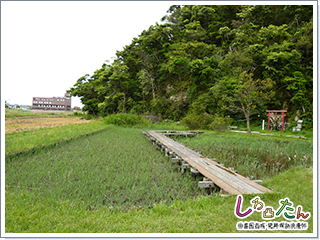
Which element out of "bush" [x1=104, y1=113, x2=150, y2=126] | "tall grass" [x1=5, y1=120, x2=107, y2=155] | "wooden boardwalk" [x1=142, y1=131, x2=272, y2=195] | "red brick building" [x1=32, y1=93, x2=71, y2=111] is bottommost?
"wooden boardwalk" [x1=142, y1=131, x2=272, y2=195]

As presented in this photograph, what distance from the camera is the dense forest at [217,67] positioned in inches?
482

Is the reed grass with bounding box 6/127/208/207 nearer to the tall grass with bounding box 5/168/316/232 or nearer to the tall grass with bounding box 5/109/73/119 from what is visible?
the tall grass with bounding box 5/168/316/232

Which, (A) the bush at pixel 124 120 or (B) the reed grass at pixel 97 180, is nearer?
(B) the reed grass at pixel 97 180

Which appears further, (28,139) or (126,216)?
(28,139)

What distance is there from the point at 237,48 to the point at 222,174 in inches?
603

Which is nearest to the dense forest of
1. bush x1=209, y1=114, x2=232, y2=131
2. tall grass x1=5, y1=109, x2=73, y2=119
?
bush x1=209, y1=114, x2=232, y2=131

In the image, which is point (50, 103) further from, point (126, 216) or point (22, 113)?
point (126, 216)

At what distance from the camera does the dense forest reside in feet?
40.1

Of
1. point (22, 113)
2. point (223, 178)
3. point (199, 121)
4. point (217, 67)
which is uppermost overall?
point (217, 67)

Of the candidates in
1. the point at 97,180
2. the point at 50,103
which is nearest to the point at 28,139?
Result: the point at 50,103

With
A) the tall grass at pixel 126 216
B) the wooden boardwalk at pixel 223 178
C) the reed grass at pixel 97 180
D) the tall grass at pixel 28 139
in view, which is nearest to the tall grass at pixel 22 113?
the tall grass at pixel 28 139

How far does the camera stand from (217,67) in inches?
634

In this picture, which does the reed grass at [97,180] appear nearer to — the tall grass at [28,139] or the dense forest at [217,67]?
the tall grass at [28,139]

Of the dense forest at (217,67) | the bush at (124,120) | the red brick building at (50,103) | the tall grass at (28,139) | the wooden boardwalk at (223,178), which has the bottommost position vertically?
the wooden boardwalk at (223,178)
